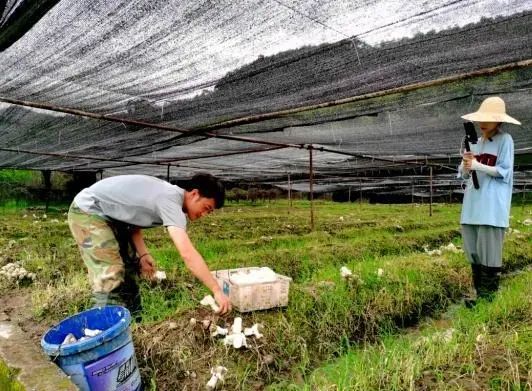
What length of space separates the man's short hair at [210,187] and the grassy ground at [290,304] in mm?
894

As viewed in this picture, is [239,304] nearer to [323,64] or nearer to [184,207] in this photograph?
[184,207]

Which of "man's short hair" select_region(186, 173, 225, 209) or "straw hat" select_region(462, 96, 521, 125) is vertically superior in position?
"straw hat" select_region(462, 96, 521, 125)

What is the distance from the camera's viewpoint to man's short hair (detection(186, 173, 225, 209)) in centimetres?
255

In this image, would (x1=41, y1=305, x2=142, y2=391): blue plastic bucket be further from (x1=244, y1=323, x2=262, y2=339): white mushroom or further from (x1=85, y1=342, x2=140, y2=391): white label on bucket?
(x1=244, y1=323, x2=262, y2=339): white mushroom

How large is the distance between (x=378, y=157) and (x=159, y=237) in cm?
A: 447

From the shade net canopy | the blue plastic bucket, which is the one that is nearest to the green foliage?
the shade net canopy

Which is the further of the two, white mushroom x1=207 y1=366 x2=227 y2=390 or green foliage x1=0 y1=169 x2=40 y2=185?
green foliage x1=0 y1=169 x2=40 y2=185

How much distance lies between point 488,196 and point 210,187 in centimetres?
229

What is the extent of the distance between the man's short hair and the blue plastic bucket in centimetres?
81

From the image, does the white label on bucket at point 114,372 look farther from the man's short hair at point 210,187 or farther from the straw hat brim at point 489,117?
the straw hat brim at point 489,117

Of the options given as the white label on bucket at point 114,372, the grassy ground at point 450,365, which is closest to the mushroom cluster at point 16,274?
the white label on bucket at point 114,372

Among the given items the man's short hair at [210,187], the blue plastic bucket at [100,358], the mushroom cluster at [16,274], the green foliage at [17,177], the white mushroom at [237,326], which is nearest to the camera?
the blue plastic bucket at [100,358]

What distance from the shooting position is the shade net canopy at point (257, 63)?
237 cm

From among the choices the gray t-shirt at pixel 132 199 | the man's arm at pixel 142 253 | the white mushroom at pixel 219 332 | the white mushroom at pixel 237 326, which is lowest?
the white mushroom at pixel 219 332
